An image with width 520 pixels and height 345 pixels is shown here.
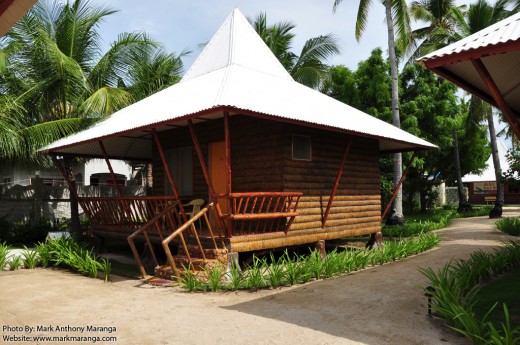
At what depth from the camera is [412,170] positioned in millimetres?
24766

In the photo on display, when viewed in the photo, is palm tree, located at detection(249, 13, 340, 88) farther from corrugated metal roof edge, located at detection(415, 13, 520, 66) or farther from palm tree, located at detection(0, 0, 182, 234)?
corrugated metal roof edge, located at detection(415, 13, 520, 66)

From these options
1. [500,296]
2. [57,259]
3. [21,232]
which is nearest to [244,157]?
[57,259]

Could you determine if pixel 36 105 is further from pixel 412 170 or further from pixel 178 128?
pixel 412 170

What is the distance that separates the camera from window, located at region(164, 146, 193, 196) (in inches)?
471

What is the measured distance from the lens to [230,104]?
7.50 m

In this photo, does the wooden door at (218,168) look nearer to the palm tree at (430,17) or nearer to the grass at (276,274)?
the grass at (276,274)

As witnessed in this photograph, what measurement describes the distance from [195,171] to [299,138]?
10.7 ft

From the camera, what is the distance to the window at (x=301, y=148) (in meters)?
9.89

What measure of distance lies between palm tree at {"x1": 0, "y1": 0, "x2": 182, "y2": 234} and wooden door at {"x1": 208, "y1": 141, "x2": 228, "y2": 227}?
406 cm

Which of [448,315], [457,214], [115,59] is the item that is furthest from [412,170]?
[448,315]

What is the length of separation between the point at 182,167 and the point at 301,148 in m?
3.87

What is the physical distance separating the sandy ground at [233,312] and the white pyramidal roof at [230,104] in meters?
3.23

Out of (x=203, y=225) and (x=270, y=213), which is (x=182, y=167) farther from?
(x=270, y=213)

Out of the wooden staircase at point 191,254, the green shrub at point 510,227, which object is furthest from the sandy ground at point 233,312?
the green shrub at point 510,227
